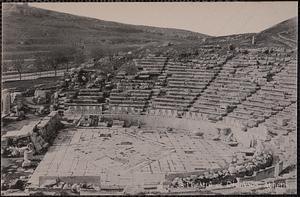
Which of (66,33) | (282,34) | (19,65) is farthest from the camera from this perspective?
(282,34)

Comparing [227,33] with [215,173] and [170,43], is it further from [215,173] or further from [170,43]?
[215,173]

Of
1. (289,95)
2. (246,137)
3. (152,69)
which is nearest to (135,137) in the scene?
(152,69)

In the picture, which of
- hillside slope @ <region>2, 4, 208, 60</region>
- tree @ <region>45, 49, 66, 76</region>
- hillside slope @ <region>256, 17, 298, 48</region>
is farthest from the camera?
hillside slope @ <region>256, 17, 298, 48</region>

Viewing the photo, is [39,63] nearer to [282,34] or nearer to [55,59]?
[55,59]

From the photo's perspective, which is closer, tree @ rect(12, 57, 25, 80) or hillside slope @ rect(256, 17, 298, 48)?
tree @ rect(12, 57, 25, 80)

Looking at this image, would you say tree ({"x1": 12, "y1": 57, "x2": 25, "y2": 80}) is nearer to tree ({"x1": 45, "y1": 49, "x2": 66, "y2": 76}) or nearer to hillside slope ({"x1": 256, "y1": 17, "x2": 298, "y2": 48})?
tree ({"x1": 45, "y1": 49, "x2": 66, "y2": 76})

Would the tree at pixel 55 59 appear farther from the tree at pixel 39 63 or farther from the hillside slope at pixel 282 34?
the hillside slope at pixel 282 34

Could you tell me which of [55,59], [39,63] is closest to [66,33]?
[55,59]

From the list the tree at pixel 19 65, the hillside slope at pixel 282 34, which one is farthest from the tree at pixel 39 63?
the hillside slope at pixel 282 34

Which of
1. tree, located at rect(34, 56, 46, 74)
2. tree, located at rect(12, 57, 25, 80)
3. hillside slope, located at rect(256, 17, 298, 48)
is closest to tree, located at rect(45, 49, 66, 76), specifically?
tree, located at rect(34, 56, 46, 74)
